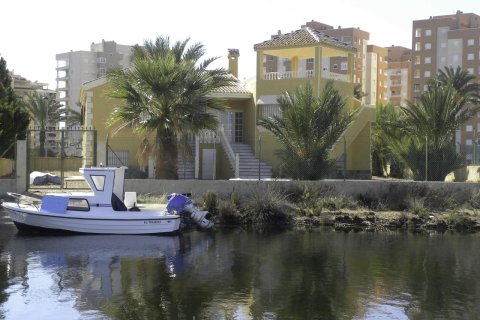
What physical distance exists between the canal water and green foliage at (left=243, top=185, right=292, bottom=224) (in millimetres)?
2307

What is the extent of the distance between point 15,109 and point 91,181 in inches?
544

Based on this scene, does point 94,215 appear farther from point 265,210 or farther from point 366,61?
point 366,61

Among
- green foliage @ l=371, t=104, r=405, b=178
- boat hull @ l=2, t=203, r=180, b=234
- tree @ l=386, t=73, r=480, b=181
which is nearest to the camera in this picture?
boat hull @ l=2, t=203, r=180, b=234

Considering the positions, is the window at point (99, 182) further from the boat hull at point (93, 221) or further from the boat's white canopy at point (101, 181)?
the boat hull at point (93, 221)

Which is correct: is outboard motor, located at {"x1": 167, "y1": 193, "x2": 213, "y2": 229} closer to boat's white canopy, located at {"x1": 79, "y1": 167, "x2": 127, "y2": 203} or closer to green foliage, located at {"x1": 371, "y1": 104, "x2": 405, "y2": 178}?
boat's white canopy, located at {"x1": 79, "y1": 167, "x2": 127, "y2": 203}

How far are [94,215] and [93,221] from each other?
0.67ft

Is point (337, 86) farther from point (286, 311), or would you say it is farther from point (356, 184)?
point (286, 311)

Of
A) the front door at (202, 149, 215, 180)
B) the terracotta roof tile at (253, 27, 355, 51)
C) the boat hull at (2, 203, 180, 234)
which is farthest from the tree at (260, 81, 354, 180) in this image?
the boat hull at (2, 203, 180, 234)

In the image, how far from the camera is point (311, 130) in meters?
28.1

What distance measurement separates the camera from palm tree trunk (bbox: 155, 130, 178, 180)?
91.3 ft

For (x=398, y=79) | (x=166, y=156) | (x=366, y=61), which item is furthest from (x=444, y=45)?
(x=166, y=156)

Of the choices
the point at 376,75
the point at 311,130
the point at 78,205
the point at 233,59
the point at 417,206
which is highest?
the point at 376,75

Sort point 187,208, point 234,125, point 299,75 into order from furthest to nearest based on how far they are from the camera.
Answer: point 234,125, point 299,75, point 187,208

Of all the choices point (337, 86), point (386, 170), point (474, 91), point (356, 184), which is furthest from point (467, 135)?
point (356, 184)
